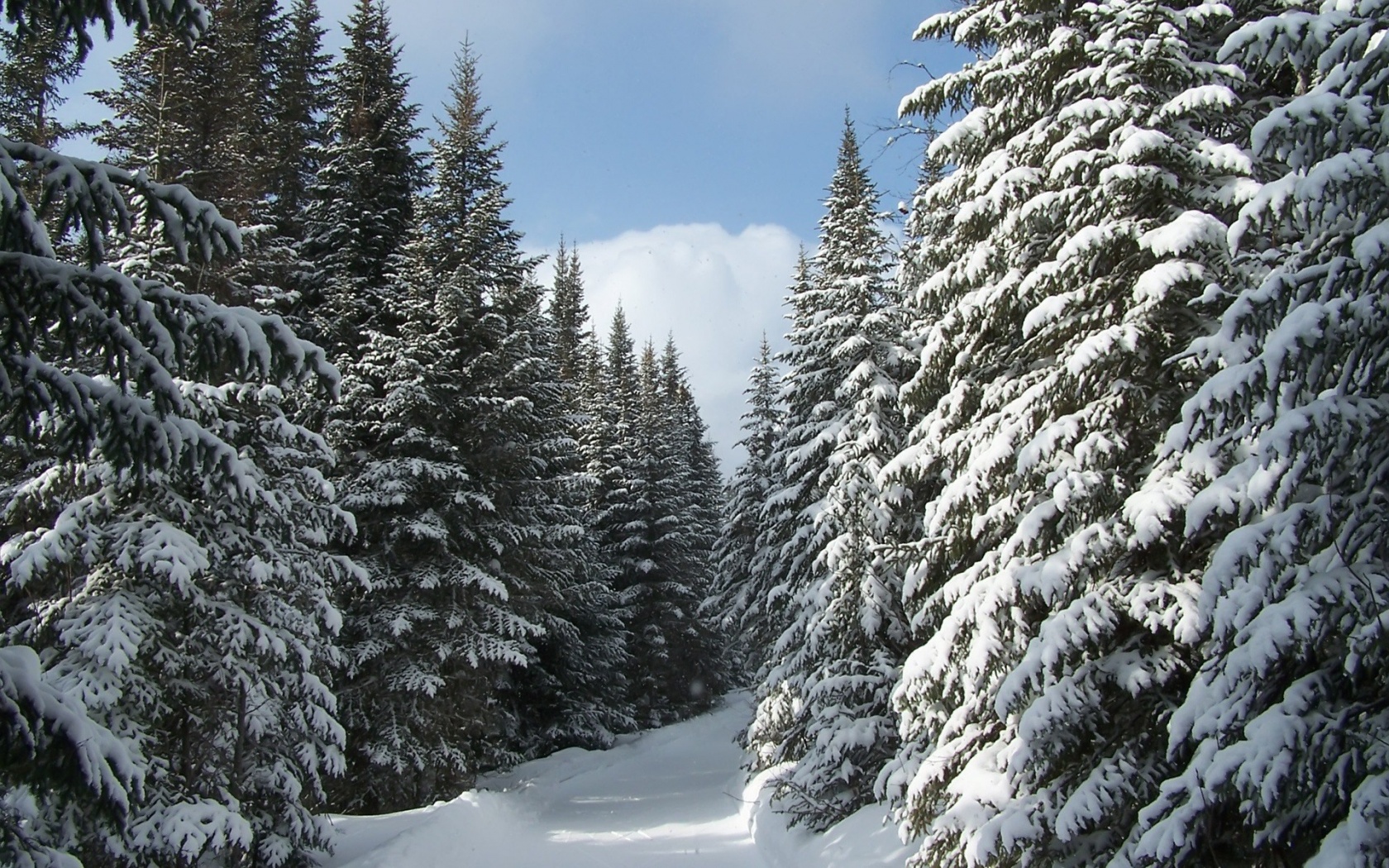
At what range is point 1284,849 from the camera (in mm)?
4820

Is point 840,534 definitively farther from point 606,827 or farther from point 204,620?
point 204,620

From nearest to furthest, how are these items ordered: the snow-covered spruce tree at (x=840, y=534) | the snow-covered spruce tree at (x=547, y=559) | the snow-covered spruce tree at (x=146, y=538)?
the snow-covered spruce tree at (x=146, y=538) < the snow-covered spruce tree at (x=840, y=534) < the snow-covered spruce tree at (x=547, y=559)

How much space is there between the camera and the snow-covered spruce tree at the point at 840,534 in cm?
1326

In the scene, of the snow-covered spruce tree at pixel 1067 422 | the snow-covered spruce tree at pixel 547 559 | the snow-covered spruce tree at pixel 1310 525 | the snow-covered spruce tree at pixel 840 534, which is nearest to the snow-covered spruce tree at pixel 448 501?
the snow-covered spruce tree at pixel 547 559

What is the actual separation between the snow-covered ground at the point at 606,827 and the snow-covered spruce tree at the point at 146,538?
2.03 m

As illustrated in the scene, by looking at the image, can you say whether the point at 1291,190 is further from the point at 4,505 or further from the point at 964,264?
the point at 4,505

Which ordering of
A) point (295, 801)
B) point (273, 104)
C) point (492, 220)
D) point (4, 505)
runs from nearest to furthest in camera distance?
point (4, 505), point (295, 801), point (492, 220), point (273, 104)

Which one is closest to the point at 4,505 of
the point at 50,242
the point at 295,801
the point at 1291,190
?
the point at 295,801

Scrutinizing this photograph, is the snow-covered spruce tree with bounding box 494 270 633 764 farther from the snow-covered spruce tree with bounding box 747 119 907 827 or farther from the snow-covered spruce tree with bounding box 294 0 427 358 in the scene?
the snow-covered spruce tree with bounding box 747 119 907 827

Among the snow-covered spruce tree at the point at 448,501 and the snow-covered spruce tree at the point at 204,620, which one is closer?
the snow-covered spruce tree at the point at 204,620

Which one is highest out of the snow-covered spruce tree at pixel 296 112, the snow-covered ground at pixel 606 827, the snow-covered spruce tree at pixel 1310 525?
the snow-covered spruce tree at pixel 296 112

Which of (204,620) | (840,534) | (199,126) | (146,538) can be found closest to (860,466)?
(840,534)

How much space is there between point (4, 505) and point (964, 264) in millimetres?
11293

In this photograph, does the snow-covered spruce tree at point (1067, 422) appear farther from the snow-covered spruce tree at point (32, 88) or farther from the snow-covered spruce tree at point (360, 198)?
the snow-covered spruce tree at point (32, 88)
